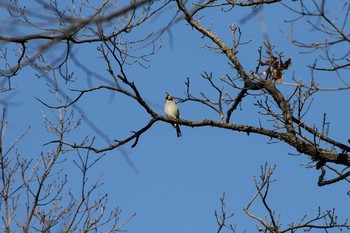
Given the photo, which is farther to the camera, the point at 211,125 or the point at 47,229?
the point at 47,229

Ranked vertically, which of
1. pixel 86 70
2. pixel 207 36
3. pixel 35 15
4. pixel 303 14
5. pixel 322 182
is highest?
pixel 207 36

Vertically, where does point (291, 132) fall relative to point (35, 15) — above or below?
above

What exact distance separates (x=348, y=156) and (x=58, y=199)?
3.97 metres

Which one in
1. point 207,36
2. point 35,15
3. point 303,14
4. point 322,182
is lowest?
point 35,15

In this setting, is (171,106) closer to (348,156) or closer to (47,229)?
(47,229)

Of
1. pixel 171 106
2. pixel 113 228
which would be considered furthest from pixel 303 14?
pixel 171 106

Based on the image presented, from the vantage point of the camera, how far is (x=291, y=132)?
4.62 metres

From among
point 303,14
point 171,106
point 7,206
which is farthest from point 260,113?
point 171,106

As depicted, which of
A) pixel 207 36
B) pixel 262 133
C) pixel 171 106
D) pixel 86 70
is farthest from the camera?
pixel 171 106

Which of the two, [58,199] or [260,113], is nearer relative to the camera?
[260,113]

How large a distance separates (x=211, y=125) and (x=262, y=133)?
473 mm

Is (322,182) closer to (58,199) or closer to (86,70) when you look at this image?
(86,70)

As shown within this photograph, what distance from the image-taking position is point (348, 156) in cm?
436

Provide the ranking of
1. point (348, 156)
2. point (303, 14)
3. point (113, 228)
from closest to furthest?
point (303, 14) < point (348, 156) < point (113, 228)
